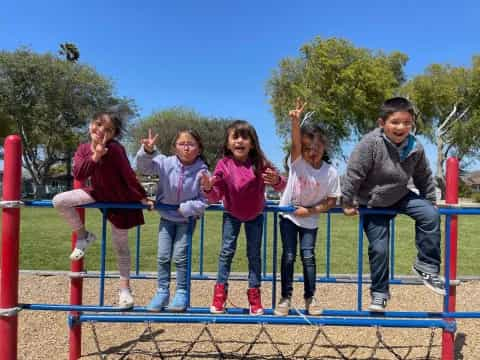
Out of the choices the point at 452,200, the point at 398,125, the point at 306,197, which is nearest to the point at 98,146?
the point at 306,197

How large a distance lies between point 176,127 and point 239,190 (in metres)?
41.6

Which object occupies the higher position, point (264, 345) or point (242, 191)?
point (242, 191)

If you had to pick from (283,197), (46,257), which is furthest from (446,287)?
(46,257)

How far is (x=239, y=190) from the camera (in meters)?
2.91

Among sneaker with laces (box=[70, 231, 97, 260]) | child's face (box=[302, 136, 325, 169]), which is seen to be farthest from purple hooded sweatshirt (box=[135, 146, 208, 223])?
child's face (box=[302, 136, 325, 169])

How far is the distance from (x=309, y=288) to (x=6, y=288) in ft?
6.45

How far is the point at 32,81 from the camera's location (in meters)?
29.7

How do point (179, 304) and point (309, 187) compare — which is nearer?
point (179, 304)

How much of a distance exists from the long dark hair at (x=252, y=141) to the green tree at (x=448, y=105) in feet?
102

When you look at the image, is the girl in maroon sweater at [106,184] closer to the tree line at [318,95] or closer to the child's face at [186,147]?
the child's face at [186,147]

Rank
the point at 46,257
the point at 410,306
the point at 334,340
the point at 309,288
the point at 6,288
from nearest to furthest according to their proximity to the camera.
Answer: the point at 6,288, the point at 309,288, the point at 334,340, the point at 410,306, the point at 46,257

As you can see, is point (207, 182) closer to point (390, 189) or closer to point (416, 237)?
point (390, 189)

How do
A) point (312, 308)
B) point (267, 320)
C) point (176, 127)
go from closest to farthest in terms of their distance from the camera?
point (267, 320) → point (312, 308) → point (176, 127)

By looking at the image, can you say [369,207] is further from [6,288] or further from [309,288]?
[6,288]
